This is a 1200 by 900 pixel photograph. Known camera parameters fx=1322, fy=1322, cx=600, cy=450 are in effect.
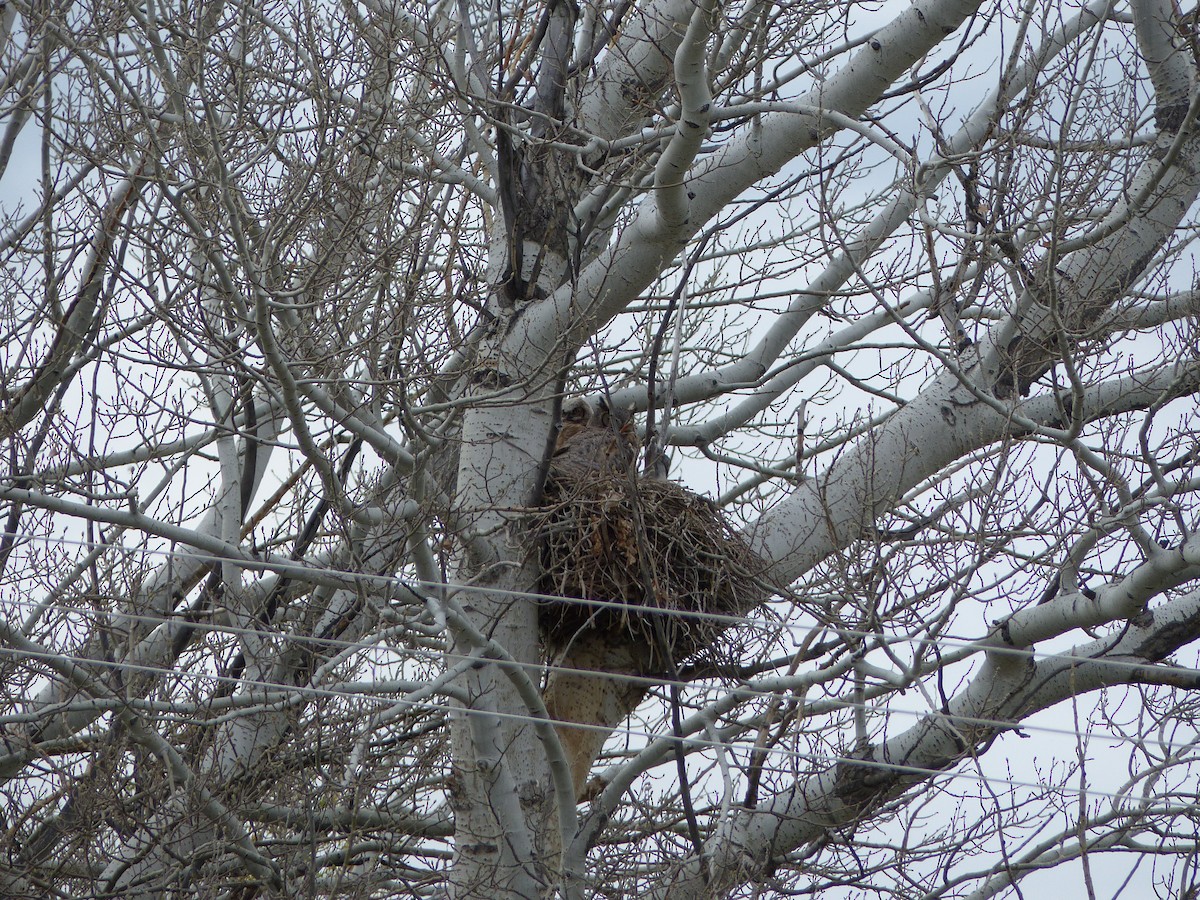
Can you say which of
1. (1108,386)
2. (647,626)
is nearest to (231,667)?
(647,626)

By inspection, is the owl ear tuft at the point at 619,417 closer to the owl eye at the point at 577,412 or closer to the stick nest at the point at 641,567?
the owl eye at the point at 577,412

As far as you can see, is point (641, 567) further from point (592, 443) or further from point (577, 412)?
point (577, 412)

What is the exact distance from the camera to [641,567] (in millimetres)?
5043

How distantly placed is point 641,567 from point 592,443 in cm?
116

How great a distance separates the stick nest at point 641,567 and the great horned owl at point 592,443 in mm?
93

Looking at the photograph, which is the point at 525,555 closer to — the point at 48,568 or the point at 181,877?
the point at 181,877

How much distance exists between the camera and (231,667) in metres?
6.35

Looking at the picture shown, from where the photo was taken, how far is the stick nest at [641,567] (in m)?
5.28

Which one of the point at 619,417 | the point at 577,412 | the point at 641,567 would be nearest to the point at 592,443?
the point at 619,417

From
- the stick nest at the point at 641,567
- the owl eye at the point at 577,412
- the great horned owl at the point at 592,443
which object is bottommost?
the stick nest at the point at 641,567

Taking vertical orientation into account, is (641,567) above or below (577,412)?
below

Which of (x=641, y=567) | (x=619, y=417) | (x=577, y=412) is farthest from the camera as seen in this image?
(x=577, y=412)

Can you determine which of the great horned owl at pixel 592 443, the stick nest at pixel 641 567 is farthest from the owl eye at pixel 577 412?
the stick nest at pixel 641 567

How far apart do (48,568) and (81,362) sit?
1165 millimetres
